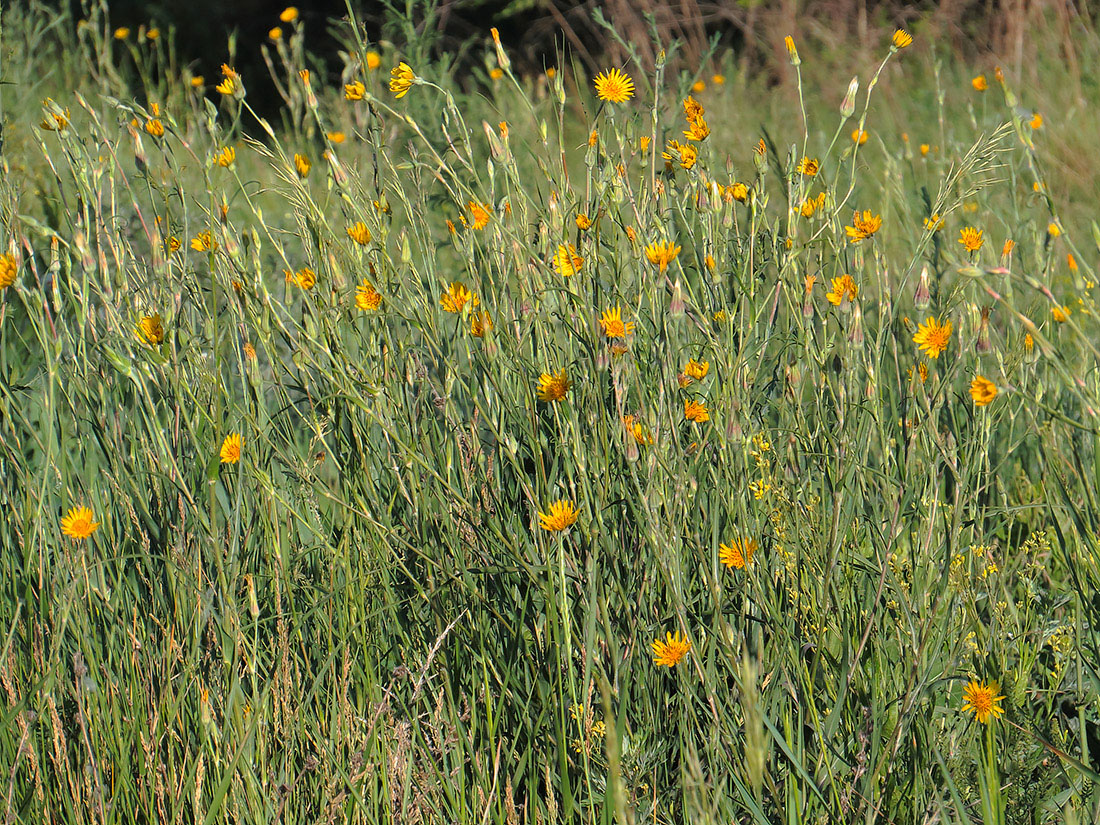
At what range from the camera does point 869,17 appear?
8047 mm

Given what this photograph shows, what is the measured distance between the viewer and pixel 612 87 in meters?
1.41

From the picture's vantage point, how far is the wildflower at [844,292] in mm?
1248

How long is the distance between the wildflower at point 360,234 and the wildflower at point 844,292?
59cm

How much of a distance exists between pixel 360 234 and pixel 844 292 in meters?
0.62

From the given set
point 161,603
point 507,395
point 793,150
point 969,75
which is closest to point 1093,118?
point 969,75

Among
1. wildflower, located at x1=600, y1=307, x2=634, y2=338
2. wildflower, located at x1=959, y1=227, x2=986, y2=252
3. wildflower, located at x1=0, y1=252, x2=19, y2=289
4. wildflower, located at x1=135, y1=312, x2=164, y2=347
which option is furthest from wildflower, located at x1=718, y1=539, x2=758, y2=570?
wildflower, located at x1=0, y1=252, x2=19, y2=289

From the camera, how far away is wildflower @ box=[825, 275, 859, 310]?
1248 mm

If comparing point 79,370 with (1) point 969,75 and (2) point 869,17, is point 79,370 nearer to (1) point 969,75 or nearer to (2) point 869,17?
(1) point 969,75

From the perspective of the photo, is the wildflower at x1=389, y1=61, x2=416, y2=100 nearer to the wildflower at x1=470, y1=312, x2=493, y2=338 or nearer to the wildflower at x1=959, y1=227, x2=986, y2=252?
the wildflower at x1=470, y1=312, x2=493, y2=338

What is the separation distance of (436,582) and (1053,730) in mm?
782

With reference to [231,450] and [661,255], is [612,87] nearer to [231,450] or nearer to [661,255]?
[661,255]

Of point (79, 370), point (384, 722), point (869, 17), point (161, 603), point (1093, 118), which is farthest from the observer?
point (869, 17)

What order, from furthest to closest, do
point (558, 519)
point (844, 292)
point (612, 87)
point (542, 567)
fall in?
point (612, 87), point (844, 292), point (542, 567), point (558, 519)

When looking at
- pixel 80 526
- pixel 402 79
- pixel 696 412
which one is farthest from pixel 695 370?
pixel 80 526
